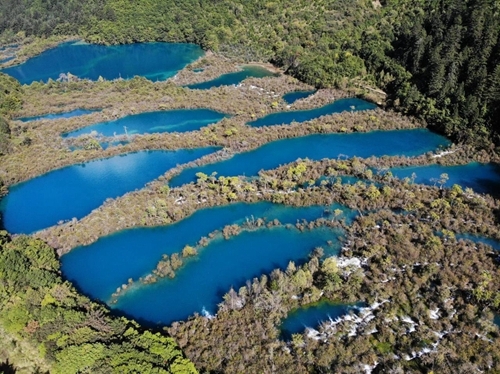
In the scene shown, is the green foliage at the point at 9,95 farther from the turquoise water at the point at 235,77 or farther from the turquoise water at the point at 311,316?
the turquoise water at the point at 311,316

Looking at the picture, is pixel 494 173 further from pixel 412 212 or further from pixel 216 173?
pixel 216 173

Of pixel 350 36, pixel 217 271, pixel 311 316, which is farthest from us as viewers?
pixel 350 36

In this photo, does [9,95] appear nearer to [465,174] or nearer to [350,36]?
[350,36]

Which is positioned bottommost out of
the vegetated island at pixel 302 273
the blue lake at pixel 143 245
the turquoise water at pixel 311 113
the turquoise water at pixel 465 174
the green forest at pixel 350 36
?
the blue lake at pixel 143 245

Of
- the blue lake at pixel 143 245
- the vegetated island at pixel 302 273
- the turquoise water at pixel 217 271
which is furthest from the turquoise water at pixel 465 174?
the turquoise water at pixel 217 271

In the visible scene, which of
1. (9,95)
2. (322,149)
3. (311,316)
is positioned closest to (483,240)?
(311,316)

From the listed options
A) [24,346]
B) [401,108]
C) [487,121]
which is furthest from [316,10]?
[24,346]

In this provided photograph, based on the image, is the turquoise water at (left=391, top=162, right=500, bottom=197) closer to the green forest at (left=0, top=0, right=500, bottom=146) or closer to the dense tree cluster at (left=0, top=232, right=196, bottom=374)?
the green forest at (left=0, top=0, right=500, bottom=146)
